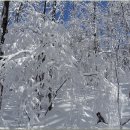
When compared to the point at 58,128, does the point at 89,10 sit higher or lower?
higher

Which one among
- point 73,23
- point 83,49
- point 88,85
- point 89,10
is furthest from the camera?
point 89,10

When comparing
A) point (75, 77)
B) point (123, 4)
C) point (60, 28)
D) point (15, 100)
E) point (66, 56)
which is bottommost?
point (15, 100)

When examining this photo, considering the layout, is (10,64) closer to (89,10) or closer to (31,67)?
(31,67)

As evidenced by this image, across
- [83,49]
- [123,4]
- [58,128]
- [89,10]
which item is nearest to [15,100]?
[83,49]

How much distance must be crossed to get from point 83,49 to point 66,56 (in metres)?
2.04

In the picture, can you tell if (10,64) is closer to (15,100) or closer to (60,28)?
(15,100)

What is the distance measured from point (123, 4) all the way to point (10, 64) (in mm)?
23812

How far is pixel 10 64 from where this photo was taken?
23.9ft

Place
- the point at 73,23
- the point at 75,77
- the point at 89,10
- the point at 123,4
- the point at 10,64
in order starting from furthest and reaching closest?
the point at 123,4
the point at 89,10
the point at 73,23
the point at 75,77
the point at 10,64

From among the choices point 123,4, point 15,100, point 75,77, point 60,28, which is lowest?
point 15,100

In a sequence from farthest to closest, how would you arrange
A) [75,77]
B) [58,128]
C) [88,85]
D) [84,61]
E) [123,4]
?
[123,4], [58,128], [84,61], [88,85], [75,77]

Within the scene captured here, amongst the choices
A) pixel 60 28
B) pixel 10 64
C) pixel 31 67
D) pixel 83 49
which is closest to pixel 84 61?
pixel 83 49

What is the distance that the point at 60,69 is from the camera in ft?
25.1

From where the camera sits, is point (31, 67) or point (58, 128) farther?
point (58, 128)
